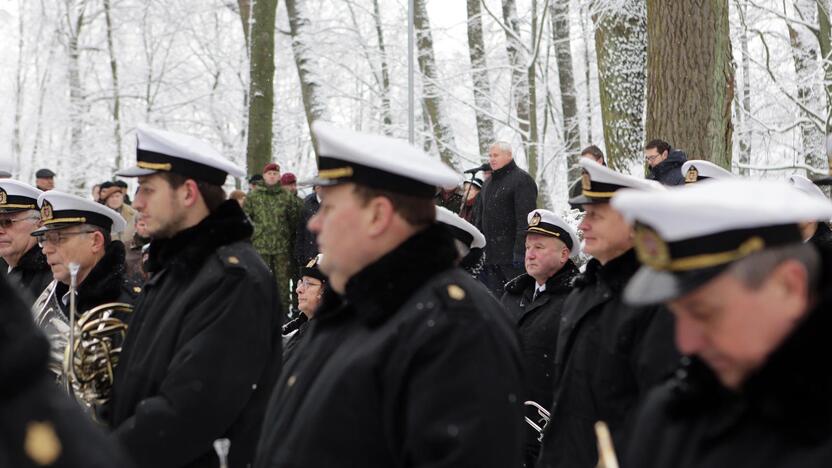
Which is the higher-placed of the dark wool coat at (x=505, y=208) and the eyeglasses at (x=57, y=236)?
the eyeglasses at (x=57, y=236)

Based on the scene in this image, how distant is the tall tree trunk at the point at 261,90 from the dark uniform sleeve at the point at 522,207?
548 centimetres

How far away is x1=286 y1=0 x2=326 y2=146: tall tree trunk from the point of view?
1878 centimetres

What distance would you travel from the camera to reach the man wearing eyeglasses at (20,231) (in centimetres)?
685

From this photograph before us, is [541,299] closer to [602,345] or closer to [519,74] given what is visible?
[602,345]

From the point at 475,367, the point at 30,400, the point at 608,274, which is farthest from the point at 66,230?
the point at 30,400

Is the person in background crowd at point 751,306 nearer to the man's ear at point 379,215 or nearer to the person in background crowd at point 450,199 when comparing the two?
the man's ear at point 379,215

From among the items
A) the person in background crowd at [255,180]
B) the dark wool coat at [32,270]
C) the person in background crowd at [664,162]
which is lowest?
the person in background crowd at [255,180]

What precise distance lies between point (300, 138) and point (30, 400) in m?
31.4

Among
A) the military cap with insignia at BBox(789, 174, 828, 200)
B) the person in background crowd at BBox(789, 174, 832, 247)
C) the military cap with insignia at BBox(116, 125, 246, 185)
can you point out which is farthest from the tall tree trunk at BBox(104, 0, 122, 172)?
the military cap with insignia at BBox(116, 125, 246, 185)

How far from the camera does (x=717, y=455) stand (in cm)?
234

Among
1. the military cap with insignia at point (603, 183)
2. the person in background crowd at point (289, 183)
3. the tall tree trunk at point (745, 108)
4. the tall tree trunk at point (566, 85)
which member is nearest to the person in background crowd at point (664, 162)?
the military cap with insignia at point (603, 183)

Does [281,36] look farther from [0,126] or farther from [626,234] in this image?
[626,234]

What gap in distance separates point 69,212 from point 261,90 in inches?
393

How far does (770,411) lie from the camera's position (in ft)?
7.25
